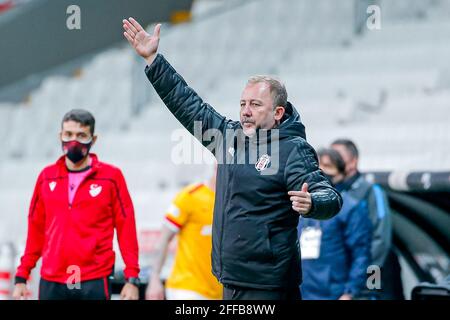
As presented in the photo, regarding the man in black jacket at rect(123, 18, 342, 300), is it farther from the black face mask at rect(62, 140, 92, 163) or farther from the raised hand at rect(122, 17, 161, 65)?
the black face mask at rect(62, 140, 92, 163)

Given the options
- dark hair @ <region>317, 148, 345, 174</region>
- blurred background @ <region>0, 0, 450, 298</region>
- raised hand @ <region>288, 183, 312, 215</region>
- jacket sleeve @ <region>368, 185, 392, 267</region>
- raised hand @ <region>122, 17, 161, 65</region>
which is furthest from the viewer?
blurred background @ <region>0, 0, 450, 298</region>

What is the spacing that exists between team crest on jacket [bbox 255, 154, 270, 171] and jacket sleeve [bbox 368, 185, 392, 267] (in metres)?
2.40

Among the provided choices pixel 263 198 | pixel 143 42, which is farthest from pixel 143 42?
pixel 263 198

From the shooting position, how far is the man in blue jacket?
19.9ft

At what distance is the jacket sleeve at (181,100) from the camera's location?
14.3 ft

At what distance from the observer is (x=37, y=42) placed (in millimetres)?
13391

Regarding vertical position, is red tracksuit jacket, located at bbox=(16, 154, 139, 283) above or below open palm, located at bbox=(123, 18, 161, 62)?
below

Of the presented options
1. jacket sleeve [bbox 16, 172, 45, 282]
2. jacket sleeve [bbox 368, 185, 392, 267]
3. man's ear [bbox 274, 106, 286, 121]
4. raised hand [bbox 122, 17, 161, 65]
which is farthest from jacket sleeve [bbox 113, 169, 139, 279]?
jacket sleeve [bbox 368, 185, 392, 267]

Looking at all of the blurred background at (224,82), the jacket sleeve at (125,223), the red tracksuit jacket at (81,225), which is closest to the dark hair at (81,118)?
the red tracksuit jacket at (81,225)

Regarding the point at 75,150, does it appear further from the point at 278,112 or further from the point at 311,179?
the point at 311,179

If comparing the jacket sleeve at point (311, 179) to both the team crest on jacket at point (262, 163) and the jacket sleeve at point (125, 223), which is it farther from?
the jacket sleeve at point (125, 223)

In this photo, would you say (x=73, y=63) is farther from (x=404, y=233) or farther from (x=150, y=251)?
(x=404, y=233)

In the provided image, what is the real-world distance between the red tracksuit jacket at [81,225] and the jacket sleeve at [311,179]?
1.57 m

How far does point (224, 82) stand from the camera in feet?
38.1
